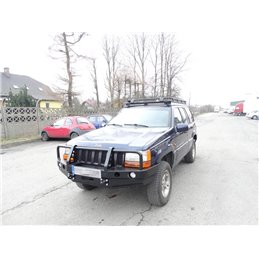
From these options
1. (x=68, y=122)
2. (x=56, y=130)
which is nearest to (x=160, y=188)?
(x=68, y=122)

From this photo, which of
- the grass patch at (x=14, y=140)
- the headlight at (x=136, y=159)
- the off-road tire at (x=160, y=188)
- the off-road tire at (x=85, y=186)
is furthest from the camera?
the grass patch at (x=14, y=140)

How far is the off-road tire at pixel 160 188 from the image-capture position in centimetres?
289

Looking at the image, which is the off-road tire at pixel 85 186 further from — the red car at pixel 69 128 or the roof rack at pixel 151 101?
the red car at pixel 69 128

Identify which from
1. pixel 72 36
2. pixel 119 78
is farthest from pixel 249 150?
pixel 119 78

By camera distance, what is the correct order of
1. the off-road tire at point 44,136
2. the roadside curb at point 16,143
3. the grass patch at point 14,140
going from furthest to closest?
the off-road tire at point 44,136 → the grass patch at point 14,140 → the roadside curb at point 16,143

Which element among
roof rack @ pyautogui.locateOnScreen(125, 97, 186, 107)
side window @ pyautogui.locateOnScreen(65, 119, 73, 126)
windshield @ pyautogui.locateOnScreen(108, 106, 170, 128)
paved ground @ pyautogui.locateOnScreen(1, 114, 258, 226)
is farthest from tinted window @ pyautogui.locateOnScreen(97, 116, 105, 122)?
windshield @ pyautogui.locateOnScreen(108, 106, 170, 128)

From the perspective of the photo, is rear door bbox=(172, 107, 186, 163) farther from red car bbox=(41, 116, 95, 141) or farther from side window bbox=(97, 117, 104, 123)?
side window bbox=(97, 117, 104, 123)

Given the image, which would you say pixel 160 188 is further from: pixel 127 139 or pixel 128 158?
pixel 127 139

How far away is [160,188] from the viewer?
9.67 ft

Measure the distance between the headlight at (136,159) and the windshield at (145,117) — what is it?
3.85 feet

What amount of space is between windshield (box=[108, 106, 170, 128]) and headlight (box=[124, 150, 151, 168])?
1.17 metres

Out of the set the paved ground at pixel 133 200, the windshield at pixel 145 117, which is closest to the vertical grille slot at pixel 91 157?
the paved ground at pixel 133 200

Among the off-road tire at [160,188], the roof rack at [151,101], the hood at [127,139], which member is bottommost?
the off-road tire at [160,188]

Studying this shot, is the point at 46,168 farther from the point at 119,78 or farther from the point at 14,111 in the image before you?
the point at 119,78
